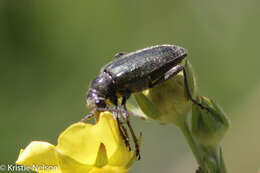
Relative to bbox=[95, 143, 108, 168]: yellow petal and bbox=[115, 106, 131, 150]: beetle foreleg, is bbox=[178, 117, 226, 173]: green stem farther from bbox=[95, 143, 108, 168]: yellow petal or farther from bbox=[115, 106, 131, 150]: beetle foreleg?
bbox=[95, 143, 108, 168]: yellow petal

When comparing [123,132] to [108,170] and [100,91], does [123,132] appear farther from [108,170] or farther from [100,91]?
[100,91]

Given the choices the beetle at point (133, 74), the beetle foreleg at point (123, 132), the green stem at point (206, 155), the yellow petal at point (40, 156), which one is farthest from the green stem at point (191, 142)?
the yellow petal at point (40, 156)

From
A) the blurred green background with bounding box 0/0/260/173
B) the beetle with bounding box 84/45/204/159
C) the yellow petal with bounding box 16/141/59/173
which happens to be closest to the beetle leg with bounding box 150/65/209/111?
the beetle with bounding box 84/45/204/159

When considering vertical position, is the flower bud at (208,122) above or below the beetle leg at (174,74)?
below

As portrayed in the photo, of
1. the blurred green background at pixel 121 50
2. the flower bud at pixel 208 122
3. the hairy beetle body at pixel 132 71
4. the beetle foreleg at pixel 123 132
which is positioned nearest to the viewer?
the beetle foreleg at pixel 123 132

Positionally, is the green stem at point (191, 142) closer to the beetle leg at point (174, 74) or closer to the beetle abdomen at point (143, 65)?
the beetle leg at point (174, 74)

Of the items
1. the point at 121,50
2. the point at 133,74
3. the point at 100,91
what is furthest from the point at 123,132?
the point at 121,50
